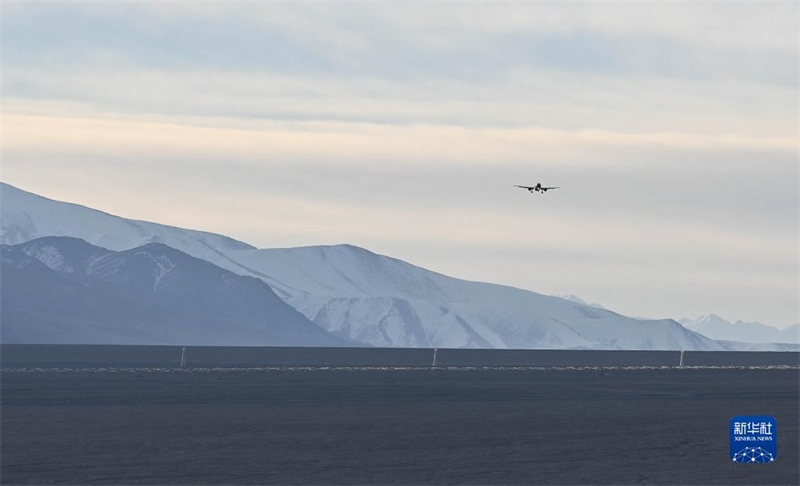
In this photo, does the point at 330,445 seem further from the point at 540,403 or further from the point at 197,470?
the point at 540,403

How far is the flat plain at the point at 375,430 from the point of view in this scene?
4916 centimetres

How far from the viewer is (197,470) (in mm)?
48812

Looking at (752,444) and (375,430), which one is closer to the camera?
(752,444)

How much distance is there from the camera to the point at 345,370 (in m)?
114

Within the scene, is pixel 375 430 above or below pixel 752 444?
below

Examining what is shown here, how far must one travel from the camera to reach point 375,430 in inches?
2451

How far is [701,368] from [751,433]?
80.1 meters

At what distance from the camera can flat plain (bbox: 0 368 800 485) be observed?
49.2 metres

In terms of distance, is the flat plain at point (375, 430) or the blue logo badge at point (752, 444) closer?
the flat plain at point (375, 430)

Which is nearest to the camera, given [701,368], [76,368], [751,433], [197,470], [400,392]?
[197,470]

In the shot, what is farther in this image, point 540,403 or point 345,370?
point 345,370

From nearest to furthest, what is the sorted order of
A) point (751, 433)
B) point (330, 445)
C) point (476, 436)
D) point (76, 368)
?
point (751, 433) → point (330, 445) → point (476, 436) → point (76, 368)

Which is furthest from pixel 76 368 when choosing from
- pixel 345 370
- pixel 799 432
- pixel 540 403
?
pixel 799 432

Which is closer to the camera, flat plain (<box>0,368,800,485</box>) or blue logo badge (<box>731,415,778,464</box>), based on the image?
flat plain (<box>0,368,800,485</box>)
